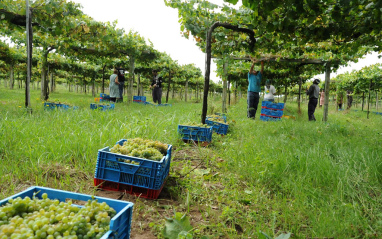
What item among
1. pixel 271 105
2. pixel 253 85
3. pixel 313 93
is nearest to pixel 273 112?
pixel 271 105

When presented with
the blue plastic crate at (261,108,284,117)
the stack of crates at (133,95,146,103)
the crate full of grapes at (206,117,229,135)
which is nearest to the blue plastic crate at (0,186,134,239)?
the crate full of grapes at (206,117,229,135)

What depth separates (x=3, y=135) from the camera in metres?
2.90

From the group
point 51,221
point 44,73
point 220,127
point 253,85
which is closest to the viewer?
point 51,221

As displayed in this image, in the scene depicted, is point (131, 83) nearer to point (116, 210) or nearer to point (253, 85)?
point (253, 85)

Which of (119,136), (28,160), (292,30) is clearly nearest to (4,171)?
(28,160)

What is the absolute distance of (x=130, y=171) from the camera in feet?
6.47

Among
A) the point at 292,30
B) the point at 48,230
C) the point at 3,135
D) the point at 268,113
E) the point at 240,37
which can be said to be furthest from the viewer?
the point at 268,113

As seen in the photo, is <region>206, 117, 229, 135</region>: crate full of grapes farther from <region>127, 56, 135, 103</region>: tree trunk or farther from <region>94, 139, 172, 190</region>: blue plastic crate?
<region>127, 56, 135, 103</region>: tree trunk

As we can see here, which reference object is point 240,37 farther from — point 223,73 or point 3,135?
point 3,135

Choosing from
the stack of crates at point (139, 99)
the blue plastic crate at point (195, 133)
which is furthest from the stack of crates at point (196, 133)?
the stack of crates at point (139, 99)

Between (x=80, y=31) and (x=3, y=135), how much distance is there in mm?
4810

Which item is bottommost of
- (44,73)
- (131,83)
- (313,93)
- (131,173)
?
(131,173)

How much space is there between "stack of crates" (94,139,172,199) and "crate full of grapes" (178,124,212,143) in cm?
191

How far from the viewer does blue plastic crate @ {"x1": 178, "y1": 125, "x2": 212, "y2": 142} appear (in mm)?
3906
